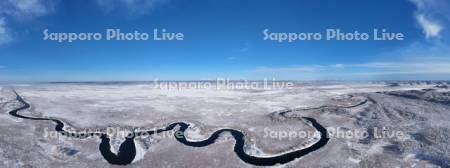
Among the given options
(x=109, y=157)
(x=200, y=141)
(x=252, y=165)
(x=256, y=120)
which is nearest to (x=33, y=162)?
(x=109, y=157)

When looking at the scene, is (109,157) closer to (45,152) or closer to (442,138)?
(45,152)

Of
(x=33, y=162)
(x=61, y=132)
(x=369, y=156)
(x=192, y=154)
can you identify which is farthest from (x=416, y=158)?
(x=61, y=132)

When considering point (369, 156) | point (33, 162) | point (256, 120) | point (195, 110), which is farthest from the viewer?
point (195, 110)

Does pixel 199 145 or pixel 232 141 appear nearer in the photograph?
pixel 199 145

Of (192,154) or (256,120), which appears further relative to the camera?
(256,120)

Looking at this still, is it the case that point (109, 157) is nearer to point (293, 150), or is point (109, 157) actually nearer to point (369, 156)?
point (293, 150)

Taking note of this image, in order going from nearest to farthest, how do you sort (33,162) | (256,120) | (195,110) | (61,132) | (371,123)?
(33,162) < (61,132) < (371,123) < (256,120) < (195,110)

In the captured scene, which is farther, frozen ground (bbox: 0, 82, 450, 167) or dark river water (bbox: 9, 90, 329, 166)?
dark river water (bbox: 9, 90, 329, 166)

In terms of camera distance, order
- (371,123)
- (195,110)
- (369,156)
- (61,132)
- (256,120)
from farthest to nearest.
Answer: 1. (195,110)
2. (256,120)
3. (371,123)
4. (61,132)
5. (369,156)

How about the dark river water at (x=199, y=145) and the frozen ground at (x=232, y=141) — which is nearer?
the frozen ground at (x=232, y=141)
